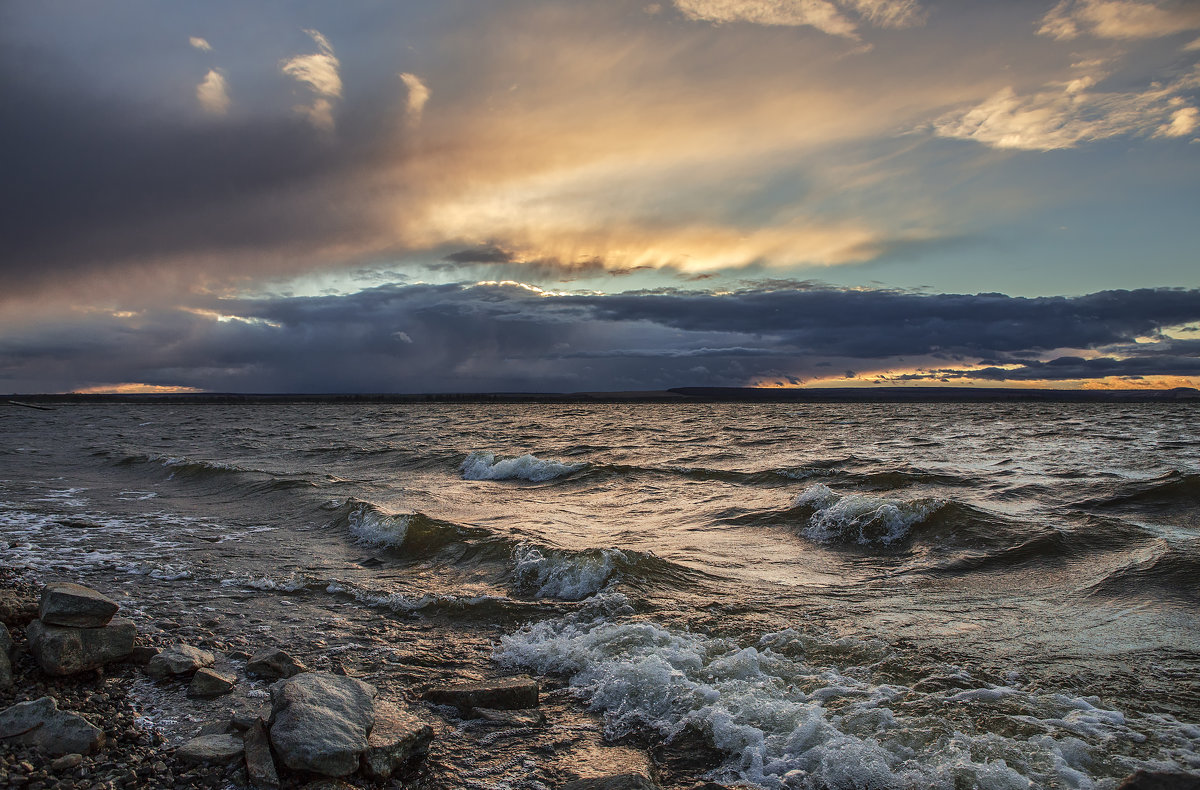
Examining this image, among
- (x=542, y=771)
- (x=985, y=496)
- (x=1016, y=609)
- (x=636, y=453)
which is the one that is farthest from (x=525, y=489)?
(x=542, y=771)

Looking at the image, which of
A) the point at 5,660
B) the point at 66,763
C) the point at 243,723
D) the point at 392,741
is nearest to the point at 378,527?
the point at 5,660

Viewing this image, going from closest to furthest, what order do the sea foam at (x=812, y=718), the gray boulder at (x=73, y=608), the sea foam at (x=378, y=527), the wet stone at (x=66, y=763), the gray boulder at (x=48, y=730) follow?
the wet stone at (x=66, y=763)
the gray boulder at (x=48, y=730)
the sea foam at (x=812, y=718)
the gray boulder at (x=73, y=608)
the sea foam at (x=378, y=527)

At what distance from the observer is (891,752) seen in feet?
15.3

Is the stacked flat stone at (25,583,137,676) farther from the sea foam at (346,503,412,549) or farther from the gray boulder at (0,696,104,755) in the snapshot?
the sea foam at (346,503,412,549)

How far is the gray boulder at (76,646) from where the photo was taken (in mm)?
5359

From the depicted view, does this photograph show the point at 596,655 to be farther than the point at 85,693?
Yes

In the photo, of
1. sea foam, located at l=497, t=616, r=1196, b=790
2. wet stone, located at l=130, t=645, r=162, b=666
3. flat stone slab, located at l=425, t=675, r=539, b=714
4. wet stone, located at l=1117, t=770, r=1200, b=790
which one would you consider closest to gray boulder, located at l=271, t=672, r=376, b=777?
flat stone slab, located at l=425, t=675, r=539, b=714

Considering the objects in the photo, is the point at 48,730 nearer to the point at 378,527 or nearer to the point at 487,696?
the point at 487,696

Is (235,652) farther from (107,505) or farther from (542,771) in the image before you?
(107,505)

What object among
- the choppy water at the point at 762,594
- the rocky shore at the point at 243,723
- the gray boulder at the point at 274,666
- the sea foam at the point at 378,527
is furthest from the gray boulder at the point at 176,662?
the sea foam at the point at 378,527

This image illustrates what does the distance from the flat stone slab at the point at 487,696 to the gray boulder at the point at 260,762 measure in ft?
4.98

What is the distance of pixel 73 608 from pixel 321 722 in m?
3.11

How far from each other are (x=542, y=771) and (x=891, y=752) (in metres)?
2.57

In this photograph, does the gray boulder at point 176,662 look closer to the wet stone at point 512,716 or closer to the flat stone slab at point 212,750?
the flat stone slab at point 212,750
